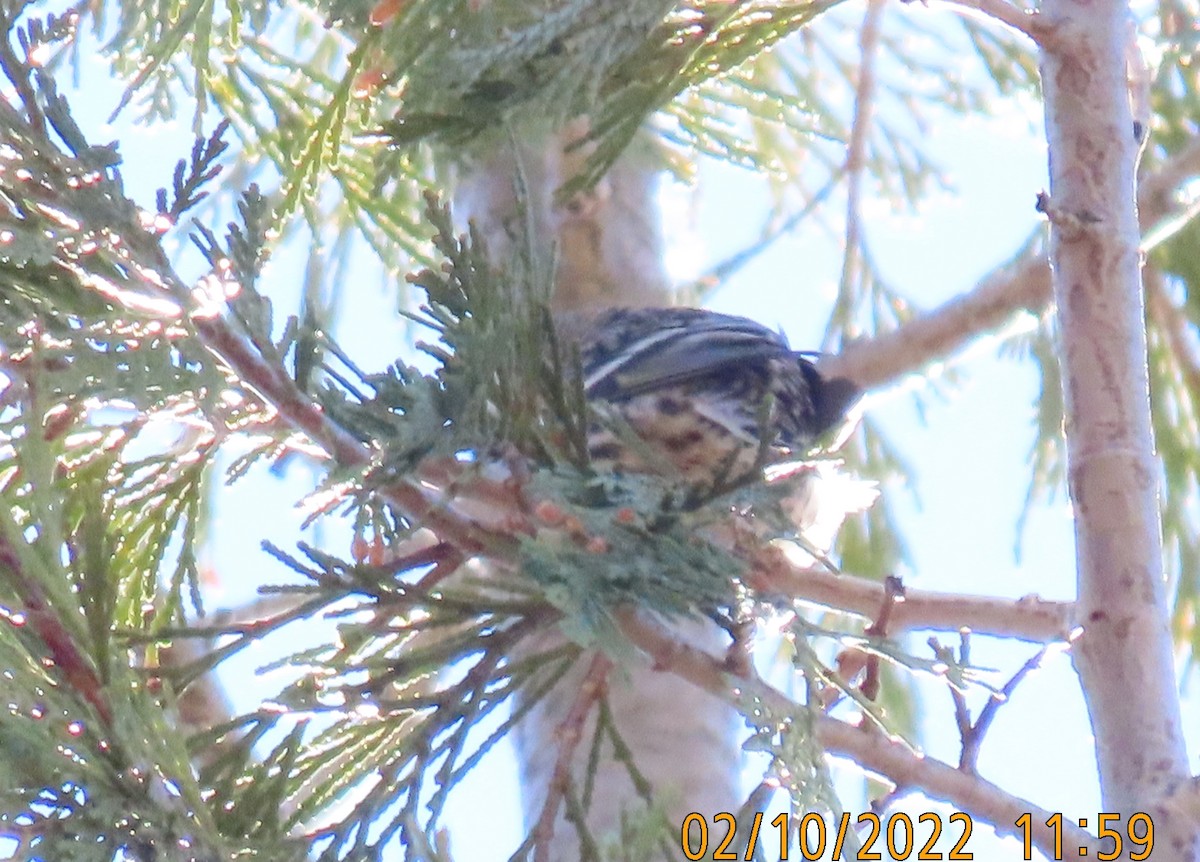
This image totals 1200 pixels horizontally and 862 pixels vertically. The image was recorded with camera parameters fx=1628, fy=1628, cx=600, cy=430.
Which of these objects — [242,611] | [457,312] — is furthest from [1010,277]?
[242,611]

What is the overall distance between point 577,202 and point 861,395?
2.99 feet

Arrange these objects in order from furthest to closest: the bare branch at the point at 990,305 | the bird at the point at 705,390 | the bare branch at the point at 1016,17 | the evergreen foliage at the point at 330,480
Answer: the bird at the point at 705,390, the bare branch at the point at 990,305, the bare branch at the point at 1016,17, the evergreen foliage at the point at 330,480

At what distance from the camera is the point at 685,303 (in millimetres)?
3623

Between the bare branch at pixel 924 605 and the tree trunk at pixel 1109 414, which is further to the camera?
the bare branch at pixel 924 605

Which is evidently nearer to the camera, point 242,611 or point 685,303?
point 242,611

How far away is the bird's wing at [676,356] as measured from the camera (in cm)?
236

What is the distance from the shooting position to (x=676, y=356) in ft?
7.90

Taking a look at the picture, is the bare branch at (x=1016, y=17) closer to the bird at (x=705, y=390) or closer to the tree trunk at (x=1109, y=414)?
the tree trunk at (x=1109, y=414)

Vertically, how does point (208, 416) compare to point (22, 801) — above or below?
above

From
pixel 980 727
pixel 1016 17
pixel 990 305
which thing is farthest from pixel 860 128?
pixel 980 727

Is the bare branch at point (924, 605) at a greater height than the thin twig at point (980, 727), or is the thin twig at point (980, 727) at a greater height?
the bare branch at point (924, 605)

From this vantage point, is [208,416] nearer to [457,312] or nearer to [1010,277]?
[457,312]
